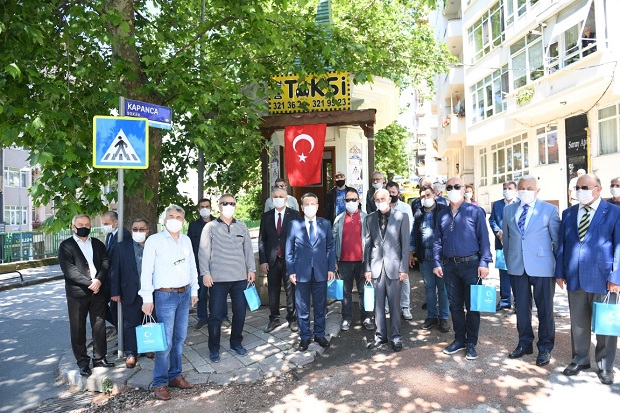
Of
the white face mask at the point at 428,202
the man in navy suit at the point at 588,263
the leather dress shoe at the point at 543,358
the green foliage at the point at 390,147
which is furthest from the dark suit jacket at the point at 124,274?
the green foliage at the point at 390,147

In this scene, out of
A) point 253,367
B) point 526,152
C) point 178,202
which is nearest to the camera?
point 253,367

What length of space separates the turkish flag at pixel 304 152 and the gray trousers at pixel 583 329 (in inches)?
228

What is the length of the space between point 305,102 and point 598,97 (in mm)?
13199

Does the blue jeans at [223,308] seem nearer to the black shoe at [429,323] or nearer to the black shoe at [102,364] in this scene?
the black shoe at [102,364]

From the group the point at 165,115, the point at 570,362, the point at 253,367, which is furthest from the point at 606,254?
the point at 165,115

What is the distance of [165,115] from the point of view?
245 inches

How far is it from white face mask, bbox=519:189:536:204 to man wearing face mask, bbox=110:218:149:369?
476 cm

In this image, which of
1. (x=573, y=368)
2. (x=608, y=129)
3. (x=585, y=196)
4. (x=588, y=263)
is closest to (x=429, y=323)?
(x=573, y=368)

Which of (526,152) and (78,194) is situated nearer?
(78,194)

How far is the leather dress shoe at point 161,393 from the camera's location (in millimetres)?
4625

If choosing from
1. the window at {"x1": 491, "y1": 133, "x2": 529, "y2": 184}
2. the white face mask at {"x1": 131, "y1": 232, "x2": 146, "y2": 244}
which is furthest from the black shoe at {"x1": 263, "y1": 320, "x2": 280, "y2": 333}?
the window at {"x1": 491, "y1": 133, "x2": 529, "y2": 184}

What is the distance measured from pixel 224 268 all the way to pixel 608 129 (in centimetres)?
1758

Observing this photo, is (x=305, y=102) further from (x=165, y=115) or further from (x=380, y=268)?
(x=380, y=268)

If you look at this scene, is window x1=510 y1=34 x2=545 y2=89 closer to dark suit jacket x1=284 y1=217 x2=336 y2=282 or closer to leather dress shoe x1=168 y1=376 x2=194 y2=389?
dark suit jacket x1=284 y1=217 x2=336 y2=282
